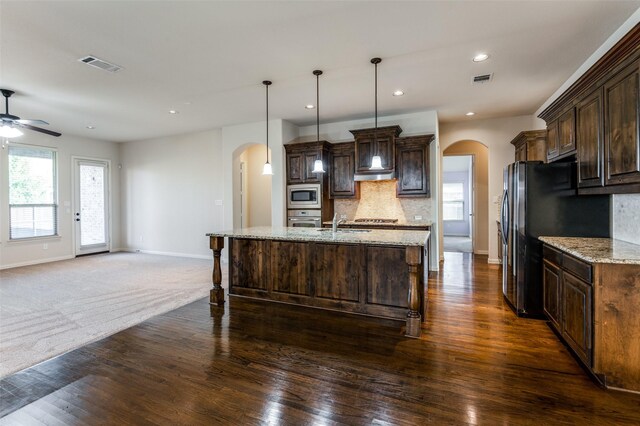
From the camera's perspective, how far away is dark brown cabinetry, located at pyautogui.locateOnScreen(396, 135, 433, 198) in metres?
5.49

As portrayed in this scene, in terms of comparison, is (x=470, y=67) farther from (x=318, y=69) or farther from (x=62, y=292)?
(x=62, y=292)

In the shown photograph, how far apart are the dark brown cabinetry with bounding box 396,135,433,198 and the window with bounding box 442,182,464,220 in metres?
6.27

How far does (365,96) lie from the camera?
486 centimetres

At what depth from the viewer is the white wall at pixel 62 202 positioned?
6391 millimetres

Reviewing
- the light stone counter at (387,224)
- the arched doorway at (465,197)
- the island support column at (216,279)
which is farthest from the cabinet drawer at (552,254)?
the arched doorway at (465,197)

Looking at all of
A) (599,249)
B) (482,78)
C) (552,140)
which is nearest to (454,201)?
(552,140)

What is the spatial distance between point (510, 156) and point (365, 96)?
3376mm

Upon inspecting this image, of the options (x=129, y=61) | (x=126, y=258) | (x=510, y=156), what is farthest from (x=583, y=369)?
(x=126, y=258)

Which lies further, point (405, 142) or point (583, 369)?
point (405, 142)

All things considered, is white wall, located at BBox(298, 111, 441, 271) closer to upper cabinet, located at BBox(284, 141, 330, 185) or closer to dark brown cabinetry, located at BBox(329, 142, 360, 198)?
dark brown cabinetry, located at BBox(329, 142, 360, 198)

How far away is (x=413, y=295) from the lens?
10.1 ft

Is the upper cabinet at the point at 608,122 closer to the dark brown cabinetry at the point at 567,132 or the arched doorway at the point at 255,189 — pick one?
the dark brown cabinetry at the point at 567,132

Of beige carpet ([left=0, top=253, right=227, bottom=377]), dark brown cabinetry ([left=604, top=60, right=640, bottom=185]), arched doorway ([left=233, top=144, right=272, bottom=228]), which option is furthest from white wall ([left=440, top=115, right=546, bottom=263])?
beige carpet ([left=0, top=253, right=227, bottom=377])

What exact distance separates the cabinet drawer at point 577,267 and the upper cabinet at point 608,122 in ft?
2.09
